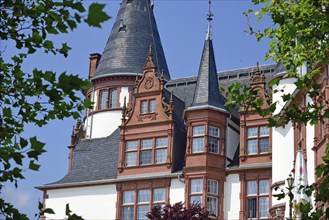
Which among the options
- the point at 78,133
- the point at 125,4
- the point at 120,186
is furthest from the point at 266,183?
the point at 125,4

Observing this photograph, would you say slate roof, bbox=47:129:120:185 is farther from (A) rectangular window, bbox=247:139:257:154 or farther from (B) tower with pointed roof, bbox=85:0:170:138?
(A) rectangular window, bbox=247:139:257:154

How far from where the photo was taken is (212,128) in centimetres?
4803

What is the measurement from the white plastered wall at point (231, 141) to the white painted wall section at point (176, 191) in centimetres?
368

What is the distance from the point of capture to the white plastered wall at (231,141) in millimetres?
48438

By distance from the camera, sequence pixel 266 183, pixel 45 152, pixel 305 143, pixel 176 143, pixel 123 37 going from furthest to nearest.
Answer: pixel 123 37, pixel 176 143, pixel 266 183, pixel 305 143, pixel 45 152

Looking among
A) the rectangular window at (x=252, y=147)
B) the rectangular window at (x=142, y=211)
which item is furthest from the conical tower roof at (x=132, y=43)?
the rectangular window at (x=252, y=147)

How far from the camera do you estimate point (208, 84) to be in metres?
49.3

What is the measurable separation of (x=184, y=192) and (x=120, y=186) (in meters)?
4.88

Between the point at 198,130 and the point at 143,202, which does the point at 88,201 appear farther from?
the point at 198,130

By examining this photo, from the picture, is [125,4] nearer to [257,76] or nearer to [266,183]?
[257,76]

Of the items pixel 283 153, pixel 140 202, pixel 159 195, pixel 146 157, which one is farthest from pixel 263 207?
pixel 146 157

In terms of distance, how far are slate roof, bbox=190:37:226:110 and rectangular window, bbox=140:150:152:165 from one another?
174 inches

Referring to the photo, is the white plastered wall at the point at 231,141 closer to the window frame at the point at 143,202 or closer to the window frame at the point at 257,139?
the window frame at the point at 257,139

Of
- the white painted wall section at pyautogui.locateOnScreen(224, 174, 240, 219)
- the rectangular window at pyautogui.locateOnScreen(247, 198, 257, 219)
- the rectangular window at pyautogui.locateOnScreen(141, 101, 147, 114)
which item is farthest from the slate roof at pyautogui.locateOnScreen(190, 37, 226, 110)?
the rectangular window at pyautogui.locateOnScreen(247, 198, 257, 219)
